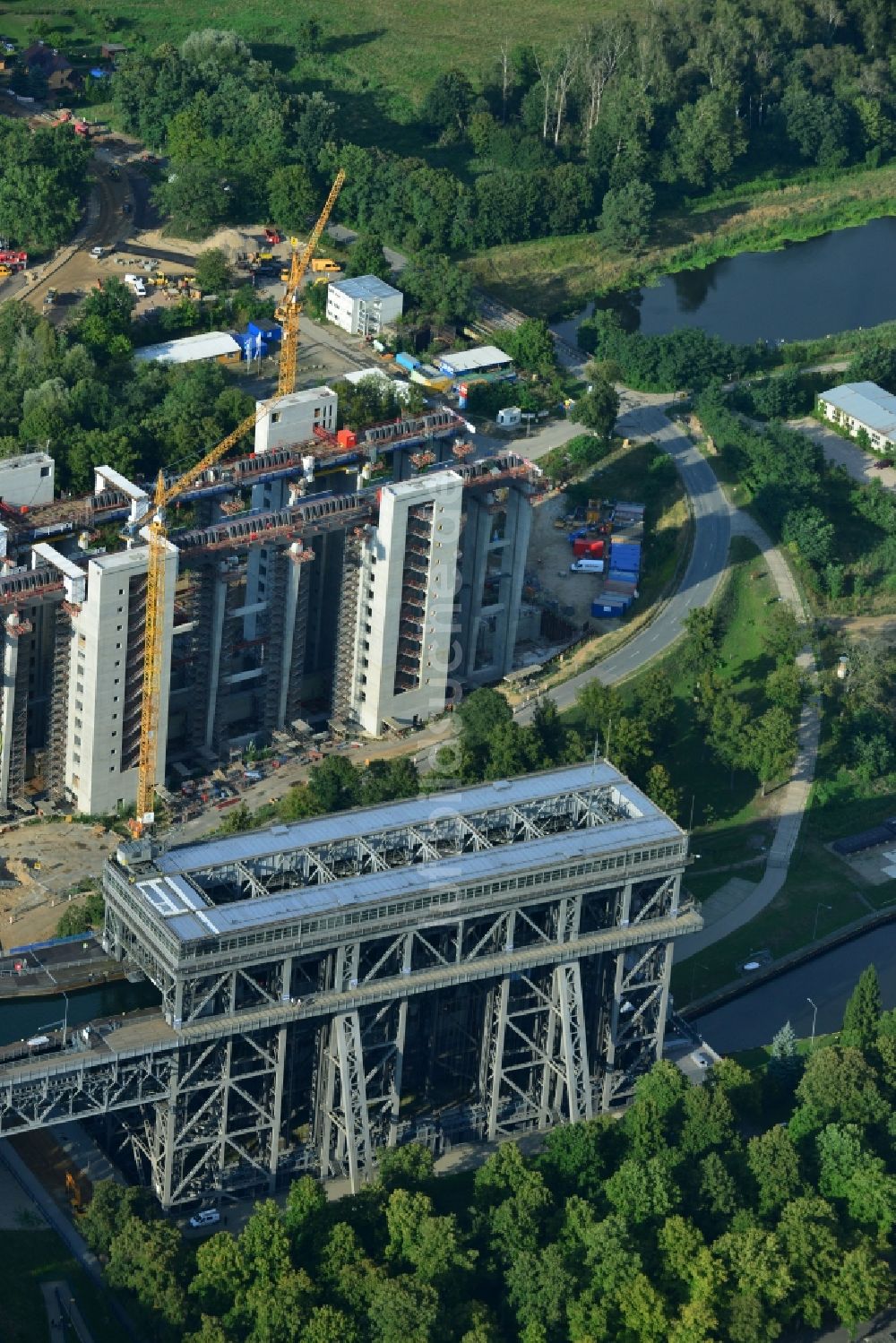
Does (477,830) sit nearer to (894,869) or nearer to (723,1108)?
(723,1108)

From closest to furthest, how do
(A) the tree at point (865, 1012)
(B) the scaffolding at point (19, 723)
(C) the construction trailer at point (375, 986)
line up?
(C) the construction trailer at point (375, 986), (A) the tree at point (865, 1012), (B) the scaffolding at point (19, 723)

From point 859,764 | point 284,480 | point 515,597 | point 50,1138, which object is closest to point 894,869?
point 859,764

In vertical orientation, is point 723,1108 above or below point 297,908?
below

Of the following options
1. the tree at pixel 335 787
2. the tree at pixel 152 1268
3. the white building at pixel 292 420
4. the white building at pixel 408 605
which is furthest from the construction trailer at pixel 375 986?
the white building at pixel 292 420

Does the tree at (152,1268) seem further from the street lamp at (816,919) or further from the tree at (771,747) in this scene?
the tree at (771,747)

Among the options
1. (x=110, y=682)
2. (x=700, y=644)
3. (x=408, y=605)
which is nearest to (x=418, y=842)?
(x=110, y=682)

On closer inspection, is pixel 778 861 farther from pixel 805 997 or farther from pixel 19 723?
pixel 19 723
